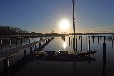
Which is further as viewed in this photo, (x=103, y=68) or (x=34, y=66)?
(x=34, y=66)

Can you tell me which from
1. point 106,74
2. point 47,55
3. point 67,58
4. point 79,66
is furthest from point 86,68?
point 47,55

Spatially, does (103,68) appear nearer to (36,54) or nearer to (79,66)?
(79,66)

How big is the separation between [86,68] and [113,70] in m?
3.43

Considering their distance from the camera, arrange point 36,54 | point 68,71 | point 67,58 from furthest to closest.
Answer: point 36,54 → point 67,58 → point 68,71

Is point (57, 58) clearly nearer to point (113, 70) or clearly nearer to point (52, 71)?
point (52, 71)

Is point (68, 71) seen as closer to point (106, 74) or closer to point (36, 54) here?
point (106, 74)

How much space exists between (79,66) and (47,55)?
334 inches

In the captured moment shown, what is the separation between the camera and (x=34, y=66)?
30672 millimetres

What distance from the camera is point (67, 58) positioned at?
35.4 metres

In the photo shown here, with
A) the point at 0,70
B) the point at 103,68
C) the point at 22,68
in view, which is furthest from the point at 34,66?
the point at 103,68

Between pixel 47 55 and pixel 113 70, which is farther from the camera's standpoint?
pixel 47 55

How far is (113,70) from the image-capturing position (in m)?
27.7

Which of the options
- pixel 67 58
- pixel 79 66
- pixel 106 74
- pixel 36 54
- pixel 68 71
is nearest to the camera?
pixel 106 74

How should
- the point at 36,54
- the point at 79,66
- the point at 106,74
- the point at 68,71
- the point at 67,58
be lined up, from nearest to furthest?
1. the point at 106,74
2. the point at 68,71
3. the point at 79,66
4. the point at 67,58
5. the point at 36,54
